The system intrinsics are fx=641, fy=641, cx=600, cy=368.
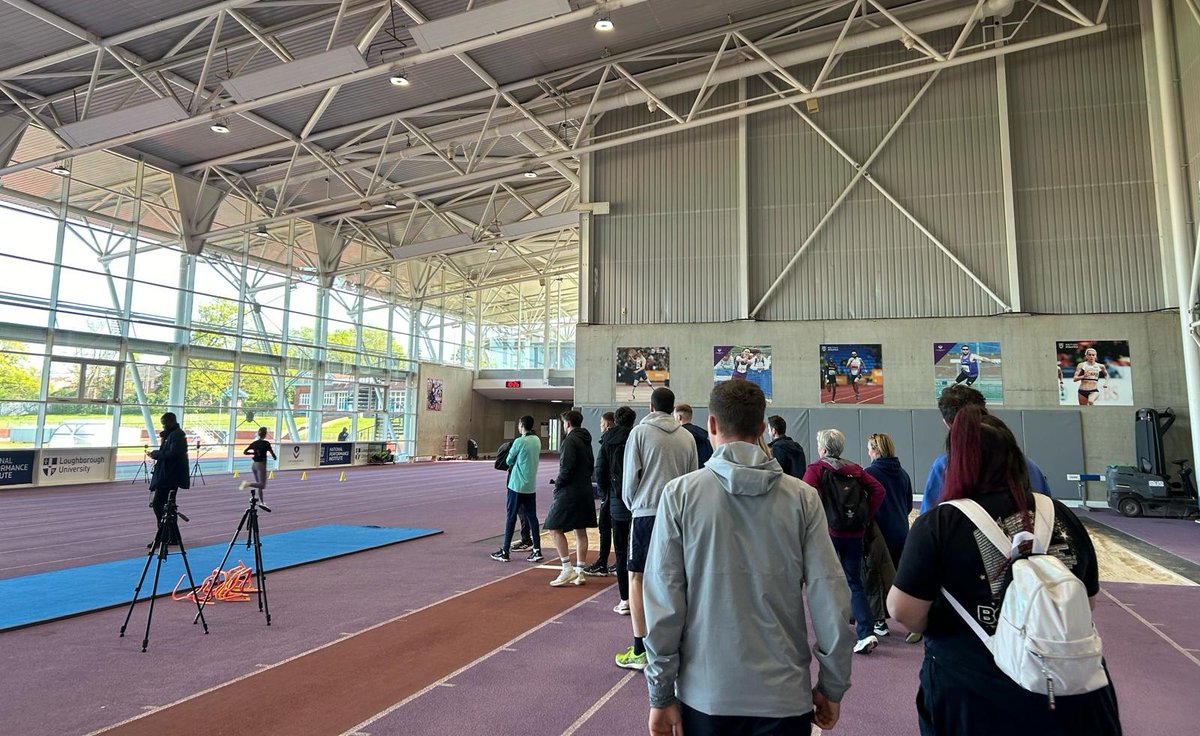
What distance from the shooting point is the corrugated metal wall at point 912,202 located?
567 inches

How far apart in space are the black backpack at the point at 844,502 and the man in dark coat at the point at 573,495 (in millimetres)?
2666

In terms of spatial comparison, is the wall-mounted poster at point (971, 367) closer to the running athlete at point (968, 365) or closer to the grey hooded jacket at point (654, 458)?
the running athlete at point (968, 365)

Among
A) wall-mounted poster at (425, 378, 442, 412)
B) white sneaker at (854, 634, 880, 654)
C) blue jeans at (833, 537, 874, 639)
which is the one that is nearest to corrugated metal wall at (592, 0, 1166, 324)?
A: blue jeans at (833, 537, 874, 639)

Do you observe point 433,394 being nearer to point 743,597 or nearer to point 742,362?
point 742,362

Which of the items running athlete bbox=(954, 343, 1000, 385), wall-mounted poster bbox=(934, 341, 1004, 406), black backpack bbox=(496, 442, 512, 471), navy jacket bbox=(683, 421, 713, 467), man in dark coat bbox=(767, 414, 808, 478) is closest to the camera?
man in dark coat bbox=(767, 414, 808, 478)

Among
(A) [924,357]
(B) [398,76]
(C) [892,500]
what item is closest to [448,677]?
(C) [892,500]

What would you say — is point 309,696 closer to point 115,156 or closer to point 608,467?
point 608,467

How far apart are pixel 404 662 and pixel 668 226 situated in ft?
46.8

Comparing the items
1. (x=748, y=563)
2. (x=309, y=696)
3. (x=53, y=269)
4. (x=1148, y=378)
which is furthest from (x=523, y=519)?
(x=53, y=269)

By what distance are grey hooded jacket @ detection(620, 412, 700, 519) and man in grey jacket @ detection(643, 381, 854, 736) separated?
2575 mm

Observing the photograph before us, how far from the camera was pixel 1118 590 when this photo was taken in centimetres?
677

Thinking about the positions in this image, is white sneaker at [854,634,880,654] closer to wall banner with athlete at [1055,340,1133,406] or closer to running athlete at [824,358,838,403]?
running athlete at [824,358,838,403]

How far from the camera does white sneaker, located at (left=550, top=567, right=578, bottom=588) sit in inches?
263

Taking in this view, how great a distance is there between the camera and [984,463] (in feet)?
5.81
